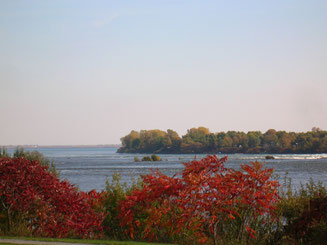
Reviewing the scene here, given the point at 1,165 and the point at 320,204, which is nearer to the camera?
the point at 320,204

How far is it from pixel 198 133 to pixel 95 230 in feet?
603

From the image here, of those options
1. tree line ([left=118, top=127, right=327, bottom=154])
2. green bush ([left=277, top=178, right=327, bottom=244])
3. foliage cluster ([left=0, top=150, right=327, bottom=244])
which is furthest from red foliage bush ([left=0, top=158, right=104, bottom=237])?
tree line ([left=118, top=127, right=327, bottom=154])

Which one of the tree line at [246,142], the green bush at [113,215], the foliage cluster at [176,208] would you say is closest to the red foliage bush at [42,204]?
the foliage cluster at [176,208]

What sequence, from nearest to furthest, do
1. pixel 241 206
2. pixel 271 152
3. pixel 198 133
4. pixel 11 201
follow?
pixel 241 206 < pixel 11 201 < pixel 271 152 < pixel 198 133

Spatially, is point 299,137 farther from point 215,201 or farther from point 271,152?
point 215,201

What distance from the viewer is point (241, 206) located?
519 inches

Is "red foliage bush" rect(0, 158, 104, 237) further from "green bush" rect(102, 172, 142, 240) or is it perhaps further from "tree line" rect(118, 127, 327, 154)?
"tree line" rect(118, 127, 327, 154)

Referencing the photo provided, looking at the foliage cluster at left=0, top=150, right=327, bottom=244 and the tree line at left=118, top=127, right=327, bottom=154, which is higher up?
the tree line at left=118, top=127, right=327, bottom=154

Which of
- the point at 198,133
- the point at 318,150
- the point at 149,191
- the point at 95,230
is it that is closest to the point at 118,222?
the point at 95,230

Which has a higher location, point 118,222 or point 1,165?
point 1,165

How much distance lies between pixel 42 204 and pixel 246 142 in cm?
16476

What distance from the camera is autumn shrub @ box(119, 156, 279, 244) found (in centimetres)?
1207

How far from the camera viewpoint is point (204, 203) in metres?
12.0

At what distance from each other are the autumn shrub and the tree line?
150m
